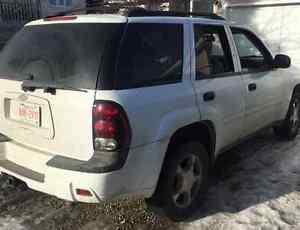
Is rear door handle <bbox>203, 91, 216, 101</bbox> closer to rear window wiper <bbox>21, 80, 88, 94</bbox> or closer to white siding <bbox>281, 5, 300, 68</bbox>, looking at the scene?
rear window wiper <bbox>21, 80, 88, 94</bbox>

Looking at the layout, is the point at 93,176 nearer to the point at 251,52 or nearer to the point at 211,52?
the point at 211,52

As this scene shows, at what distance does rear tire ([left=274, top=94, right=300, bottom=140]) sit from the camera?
522 cm

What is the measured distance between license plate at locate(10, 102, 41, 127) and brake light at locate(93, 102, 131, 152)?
1.81ft

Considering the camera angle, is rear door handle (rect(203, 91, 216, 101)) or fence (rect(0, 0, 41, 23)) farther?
fence (rect(0, 0, 41, 23))

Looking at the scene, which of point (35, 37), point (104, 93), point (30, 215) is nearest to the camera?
point (104, 93)

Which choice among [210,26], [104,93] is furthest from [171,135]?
[210,26]

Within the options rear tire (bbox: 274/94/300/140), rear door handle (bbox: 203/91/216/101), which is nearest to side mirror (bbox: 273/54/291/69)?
rear tire (bbox: 274/94/300/140)

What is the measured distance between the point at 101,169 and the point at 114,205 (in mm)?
1183

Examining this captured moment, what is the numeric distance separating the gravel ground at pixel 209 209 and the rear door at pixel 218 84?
52 centimetres

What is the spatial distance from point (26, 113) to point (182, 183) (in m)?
1.48

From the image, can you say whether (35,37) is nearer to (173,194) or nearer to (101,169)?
(101,169)

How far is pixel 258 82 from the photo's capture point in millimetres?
4168

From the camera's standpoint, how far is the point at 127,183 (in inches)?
101

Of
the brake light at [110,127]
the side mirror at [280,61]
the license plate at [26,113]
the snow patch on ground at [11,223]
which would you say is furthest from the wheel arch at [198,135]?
the side mirror at [280,61]
